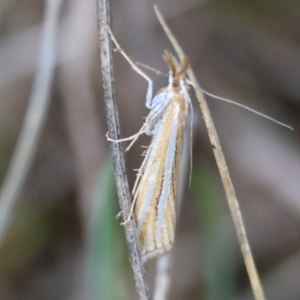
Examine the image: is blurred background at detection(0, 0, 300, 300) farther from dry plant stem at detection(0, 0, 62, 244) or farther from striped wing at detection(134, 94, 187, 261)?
striped wing at detection(134, 94, 187, 261)

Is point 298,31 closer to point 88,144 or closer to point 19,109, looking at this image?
point 88,144

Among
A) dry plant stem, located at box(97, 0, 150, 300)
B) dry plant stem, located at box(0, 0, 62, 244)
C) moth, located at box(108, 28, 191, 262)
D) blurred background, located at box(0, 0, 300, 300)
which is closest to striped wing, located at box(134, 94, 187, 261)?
moth, located at box(108, 28, 191, 262)

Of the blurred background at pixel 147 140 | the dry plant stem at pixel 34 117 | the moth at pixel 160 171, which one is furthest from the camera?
the blurred background at pixel 147 140

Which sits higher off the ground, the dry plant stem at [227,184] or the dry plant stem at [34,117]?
the dry plant stem at [34,117]

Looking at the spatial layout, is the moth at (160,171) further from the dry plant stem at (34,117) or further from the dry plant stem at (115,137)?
the dry plant stem at (34,117)

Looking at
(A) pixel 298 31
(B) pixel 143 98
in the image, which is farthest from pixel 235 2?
(B) pixel 143 98

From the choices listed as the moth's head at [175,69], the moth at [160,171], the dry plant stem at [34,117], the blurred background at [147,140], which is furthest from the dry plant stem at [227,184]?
the blurred background at [147,140]

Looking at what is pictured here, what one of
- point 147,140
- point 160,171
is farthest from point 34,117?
point 147,140
